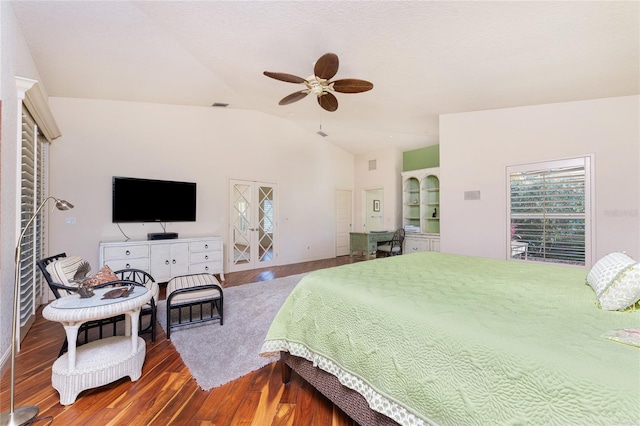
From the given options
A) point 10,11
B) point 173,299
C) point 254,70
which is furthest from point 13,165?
point 254,70

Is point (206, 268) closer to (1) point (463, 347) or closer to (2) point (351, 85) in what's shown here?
(2) point (351, 85)

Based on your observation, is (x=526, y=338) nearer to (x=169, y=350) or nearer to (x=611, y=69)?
(x=169, y=350)

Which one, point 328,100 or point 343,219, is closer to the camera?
point 328,100

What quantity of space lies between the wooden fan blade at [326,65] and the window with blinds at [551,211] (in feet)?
9.52

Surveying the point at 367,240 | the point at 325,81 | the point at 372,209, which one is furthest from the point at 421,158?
the point at 325,81

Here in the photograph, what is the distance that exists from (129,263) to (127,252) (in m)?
0.17

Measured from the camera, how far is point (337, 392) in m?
1.47

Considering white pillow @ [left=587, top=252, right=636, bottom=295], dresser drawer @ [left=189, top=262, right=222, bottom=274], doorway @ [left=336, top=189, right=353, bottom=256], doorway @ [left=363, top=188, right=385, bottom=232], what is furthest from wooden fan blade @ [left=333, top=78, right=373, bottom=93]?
doorway @ [left=363, top=188, right=385, bottom=232]

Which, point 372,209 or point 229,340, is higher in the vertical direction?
point 372,209

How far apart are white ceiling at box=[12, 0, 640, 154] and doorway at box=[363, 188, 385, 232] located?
11.7 feet

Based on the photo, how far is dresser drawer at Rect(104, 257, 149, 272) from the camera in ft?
12.8

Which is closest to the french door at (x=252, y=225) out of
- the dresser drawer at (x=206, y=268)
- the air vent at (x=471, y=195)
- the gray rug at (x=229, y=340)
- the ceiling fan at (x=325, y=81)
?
the dresser drawer at (x=206, y=268)

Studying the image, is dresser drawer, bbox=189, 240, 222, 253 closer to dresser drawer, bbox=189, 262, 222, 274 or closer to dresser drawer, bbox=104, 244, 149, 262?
dresser drawer, bbox=189, 262, 222, 274

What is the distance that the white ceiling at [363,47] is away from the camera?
2213 mm
